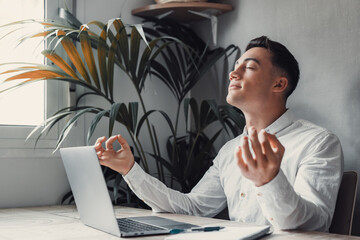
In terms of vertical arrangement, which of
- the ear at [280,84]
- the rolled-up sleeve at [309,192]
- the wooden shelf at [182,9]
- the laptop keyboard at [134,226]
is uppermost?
the wooden shelf at [182,9]

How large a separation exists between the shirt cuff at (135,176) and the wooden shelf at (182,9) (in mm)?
1120

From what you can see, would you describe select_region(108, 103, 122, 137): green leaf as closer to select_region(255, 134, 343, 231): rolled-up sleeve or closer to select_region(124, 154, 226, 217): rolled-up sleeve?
select_region(124, 154, 226, 217): rolled-up sleeve

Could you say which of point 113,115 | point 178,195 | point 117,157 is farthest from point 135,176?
point 113,115

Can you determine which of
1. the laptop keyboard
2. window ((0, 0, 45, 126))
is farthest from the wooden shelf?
the laptop keyboard

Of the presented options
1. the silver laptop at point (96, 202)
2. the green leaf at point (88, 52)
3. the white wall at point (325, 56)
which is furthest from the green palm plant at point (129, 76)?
the silver laptop at point (96, 202)

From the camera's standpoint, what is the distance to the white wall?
228cm

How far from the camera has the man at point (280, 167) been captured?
1.60 meters

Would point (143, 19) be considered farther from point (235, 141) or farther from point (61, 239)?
point (61, 239)

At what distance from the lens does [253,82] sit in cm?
212

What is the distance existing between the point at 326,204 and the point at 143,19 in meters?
1.71

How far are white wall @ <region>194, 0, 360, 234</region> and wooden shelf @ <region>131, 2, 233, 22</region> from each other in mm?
255

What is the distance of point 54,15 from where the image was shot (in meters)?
2.65

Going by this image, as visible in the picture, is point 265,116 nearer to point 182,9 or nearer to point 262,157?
point 262,157

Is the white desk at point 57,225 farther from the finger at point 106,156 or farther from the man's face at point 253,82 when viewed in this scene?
the man's face at point 253,82
